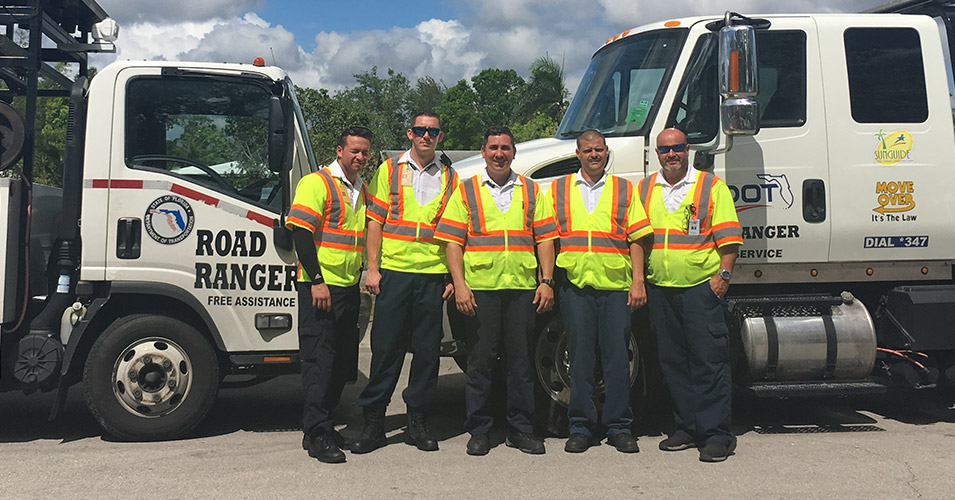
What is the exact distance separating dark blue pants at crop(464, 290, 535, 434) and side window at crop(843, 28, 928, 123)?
2814mm

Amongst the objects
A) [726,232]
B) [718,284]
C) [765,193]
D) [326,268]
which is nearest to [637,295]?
[718,284]

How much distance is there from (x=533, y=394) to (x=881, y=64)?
11.3ft

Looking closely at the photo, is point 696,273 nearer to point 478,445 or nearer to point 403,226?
point 478,445

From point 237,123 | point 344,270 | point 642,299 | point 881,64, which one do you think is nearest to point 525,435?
point 642,299

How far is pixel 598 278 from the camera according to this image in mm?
5297

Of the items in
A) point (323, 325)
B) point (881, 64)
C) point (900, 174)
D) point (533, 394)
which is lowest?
point (533, 394)

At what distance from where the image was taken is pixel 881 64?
19.6 feet

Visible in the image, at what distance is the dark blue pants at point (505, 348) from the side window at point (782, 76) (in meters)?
2.23

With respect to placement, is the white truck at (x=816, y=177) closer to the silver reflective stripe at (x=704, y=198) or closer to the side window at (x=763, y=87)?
the side window at (x=763, y=87)

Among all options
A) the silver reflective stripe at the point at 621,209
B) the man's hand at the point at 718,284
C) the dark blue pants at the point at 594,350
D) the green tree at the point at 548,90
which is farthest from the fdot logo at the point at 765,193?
the green tree at the point at 548,90

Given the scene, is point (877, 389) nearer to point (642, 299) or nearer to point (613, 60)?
point (642, 299)

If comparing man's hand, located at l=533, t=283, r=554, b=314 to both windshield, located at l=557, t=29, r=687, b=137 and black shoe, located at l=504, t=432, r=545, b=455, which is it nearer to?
black shoe, located at l=504, t=432, r=545, b=455

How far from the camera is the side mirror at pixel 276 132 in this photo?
5.33 meters

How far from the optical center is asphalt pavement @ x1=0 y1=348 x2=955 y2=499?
462 centimetres
